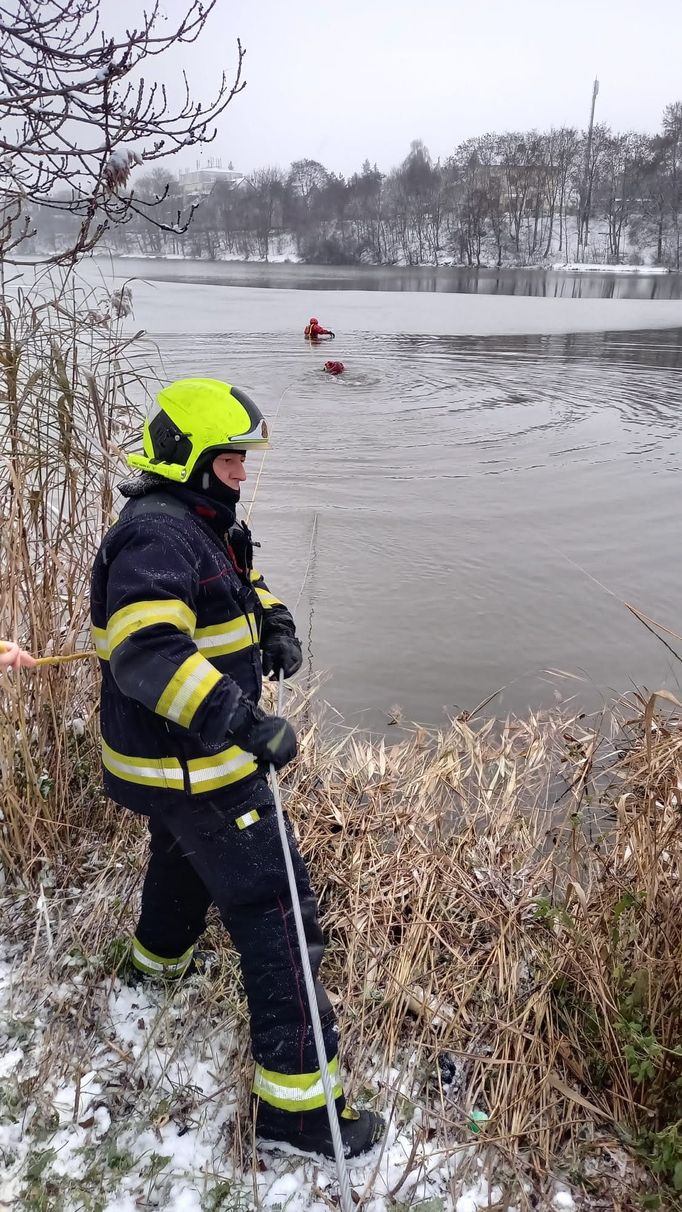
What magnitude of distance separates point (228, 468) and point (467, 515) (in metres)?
6.71

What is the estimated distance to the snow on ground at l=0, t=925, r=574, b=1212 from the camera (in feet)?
6.76

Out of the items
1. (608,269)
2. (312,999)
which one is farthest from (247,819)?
(608,269)

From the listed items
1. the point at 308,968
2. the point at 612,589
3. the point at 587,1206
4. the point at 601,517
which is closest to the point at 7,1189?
the point at 308,968

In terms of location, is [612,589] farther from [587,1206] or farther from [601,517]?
[587,1206]

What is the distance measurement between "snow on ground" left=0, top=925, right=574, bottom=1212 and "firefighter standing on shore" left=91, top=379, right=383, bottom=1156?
0.33ft

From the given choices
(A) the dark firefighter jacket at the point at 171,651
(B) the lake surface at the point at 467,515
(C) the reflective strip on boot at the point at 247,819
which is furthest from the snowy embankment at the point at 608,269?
(C) the reflective strip on boot at the point at 247,819

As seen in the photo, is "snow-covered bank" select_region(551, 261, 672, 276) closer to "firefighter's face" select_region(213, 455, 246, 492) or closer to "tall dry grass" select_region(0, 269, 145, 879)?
"tall dry grass" select_region(0, 269, 145, 879)

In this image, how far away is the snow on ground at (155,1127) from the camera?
2061 millimetres

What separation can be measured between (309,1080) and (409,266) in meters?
85.0

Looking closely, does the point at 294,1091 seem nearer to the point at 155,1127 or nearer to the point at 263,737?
the point at 155,1127

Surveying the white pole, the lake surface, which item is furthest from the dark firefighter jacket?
the lake surface

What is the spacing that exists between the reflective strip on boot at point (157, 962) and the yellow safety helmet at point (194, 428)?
1.63 metres

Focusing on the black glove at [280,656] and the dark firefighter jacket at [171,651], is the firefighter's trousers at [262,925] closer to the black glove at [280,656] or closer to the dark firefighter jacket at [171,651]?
the dark firefighter jacket at [171,651]

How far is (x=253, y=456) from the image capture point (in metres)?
10.9
